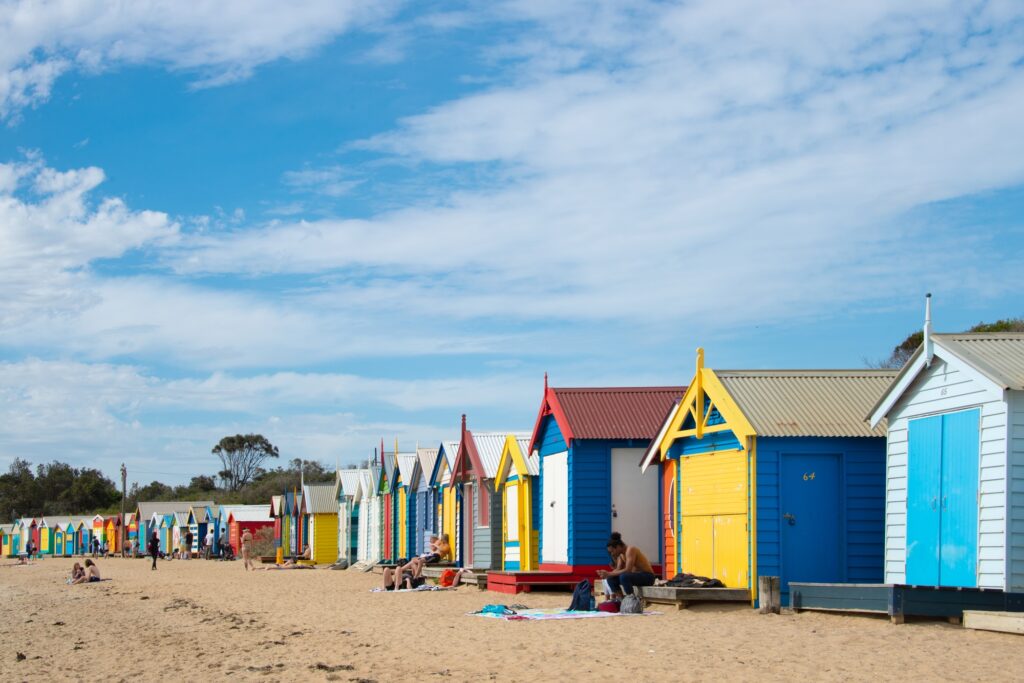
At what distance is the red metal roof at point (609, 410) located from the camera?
22297mm

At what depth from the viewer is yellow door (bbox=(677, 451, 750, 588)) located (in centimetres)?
1738

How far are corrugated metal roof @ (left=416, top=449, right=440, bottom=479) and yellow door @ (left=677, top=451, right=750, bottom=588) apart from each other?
57.3ft

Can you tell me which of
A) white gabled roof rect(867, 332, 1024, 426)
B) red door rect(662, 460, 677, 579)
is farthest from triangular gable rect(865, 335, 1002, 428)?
red door rect(662, 460, 677, 579)

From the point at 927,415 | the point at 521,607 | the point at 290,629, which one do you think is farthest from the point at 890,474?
the point at 290,629

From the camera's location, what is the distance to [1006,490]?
13.1m

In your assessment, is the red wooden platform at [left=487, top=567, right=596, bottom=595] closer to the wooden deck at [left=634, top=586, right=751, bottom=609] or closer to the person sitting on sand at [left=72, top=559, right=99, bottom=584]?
the wooden deck at [left=634, top=586, right=751, bottom=609]

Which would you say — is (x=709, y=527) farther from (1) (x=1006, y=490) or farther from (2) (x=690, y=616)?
(1) (x=1006, y=490)

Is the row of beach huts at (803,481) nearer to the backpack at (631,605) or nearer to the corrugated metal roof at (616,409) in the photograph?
the corrugated metal roof at (616,409)

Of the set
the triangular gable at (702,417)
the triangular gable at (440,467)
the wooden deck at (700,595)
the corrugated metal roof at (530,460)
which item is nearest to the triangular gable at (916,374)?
the triangular gable at (702,417)

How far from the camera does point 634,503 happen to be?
22281 millimetres

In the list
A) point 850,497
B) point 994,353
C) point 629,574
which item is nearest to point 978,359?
point 994,353

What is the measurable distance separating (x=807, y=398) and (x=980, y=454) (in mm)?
4498

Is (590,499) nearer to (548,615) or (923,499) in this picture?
(548,615)

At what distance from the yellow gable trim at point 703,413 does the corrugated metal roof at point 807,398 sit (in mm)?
114
